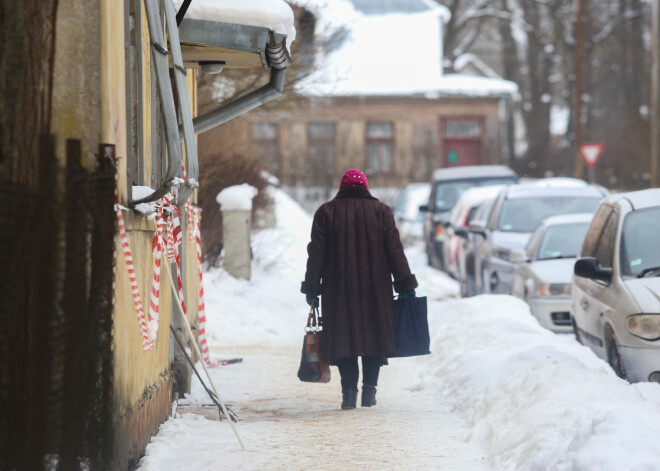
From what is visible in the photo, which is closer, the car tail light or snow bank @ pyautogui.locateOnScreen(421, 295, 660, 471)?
snow bank @ pyautogui.locateOnScreen(421, 295, 660, 471)

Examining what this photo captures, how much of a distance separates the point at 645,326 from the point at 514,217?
8251mm

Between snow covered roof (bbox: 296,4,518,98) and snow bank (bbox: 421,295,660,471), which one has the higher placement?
snow covered roof (bbox: 296,4,518,98)

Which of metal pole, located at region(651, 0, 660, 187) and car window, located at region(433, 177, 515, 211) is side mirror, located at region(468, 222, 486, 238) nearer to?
car window, located at region(433, 177, 515, 211)

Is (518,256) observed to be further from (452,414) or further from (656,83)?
(656,83)

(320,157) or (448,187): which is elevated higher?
(320,157)

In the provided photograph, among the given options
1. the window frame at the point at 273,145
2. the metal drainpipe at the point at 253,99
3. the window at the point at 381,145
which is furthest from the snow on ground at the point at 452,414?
the window at the point at 381,145

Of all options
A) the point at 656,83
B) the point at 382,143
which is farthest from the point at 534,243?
the point at 382,143

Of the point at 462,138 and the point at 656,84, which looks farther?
the point at 462,138

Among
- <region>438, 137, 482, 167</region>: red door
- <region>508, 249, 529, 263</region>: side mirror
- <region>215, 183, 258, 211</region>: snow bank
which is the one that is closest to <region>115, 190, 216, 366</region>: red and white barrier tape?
<region>508, 249, 529, 263</region>: side mirror

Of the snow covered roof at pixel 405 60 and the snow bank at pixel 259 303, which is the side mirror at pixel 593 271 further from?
the snow covered roof at pixel 405 60

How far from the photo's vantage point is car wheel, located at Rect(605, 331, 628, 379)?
8258 mm

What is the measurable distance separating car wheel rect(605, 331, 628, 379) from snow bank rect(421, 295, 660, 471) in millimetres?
455

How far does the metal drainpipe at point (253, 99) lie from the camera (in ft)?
29.0

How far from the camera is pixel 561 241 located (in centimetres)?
1336
